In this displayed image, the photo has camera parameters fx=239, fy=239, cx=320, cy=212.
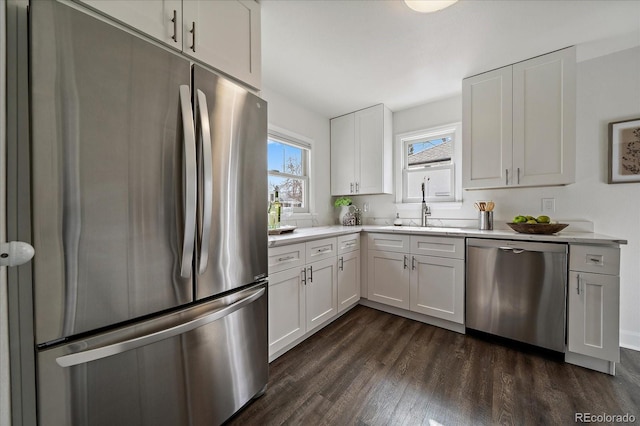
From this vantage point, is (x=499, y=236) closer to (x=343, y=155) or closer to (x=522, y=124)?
(x=522, y=124)

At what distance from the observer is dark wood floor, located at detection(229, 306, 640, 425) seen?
4.29 feet

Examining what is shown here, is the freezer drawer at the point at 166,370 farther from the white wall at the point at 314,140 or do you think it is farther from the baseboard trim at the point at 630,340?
the baseboard trim at the point at 630,340

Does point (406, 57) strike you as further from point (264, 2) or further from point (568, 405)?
point (568, 405)

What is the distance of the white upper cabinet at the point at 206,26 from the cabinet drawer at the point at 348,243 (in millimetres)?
1561

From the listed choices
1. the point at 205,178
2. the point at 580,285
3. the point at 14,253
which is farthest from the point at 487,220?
the point at 14,253

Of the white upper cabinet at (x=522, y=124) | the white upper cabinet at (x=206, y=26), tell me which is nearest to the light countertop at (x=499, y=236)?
the white upper cabinet at (x=522, y=124)

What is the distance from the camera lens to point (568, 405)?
137 centimetres

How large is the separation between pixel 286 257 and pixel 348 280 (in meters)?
1.02

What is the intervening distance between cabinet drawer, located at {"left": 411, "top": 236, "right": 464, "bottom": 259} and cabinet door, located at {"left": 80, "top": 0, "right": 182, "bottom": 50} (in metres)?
2.33

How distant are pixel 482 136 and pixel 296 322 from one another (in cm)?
242

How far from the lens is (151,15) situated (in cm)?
104

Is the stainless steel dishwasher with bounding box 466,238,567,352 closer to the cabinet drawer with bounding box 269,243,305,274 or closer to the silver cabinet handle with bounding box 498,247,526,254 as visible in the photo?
the silver cabinet handle with bounding box 498,247,526,254

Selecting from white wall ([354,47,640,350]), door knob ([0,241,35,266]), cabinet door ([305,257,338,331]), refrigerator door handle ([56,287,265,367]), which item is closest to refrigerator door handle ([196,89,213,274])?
refrigerator door handle ([56,287,265,367])

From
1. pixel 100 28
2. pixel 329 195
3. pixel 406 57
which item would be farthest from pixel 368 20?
pixel 329 195
